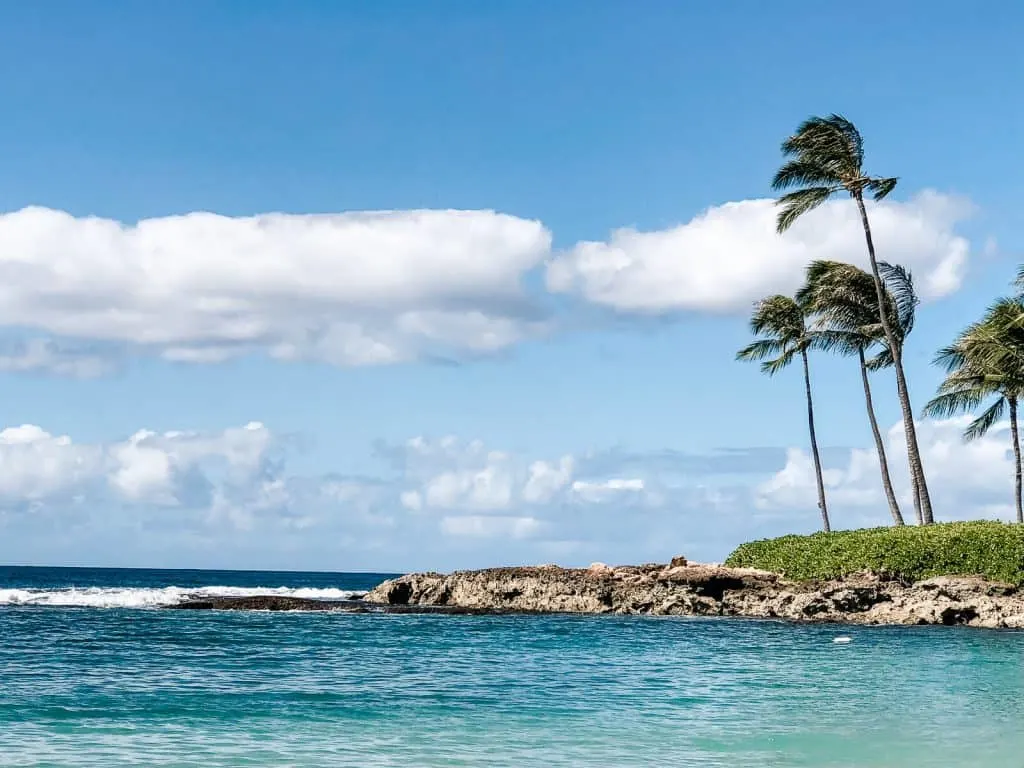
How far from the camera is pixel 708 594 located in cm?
3838

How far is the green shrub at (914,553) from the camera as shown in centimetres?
3528

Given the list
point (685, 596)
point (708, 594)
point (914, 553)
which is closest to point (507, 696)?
point (685, 596)

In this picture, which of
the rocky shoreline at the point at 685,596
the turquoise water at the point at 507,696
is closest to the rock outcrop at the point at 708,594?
the rocky shoreline at the point at 685,596

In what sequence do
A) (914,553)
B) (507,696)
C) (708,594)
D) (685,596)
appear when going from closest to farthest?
(507,696) < (914,553) < (685,596) < (708,594)

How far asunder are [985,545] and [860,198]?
571 inches

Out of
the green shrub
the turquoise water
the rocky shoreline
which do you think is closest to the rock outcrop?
the rocky shoreline

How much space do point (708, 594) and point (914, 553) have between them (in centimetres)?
698

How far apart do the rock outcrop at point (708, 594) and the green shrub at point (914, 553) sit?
758 mm

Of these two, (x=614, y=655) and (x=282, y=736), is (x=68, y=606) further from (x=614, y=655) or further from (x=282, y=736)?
(x=282, y=736)

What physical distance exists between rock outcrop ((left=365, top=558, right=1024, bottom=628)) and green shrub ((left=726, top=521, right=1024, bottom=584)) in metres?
0.76

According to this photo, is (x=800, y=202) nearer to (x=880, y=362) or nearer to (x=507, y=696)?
(x=880, y=362)

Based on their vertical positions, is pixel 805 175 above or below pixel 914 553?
above

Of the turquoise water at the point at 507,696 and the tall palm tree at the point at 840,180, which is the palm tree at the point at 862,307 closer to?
the tall palm tree at the point at 840,180

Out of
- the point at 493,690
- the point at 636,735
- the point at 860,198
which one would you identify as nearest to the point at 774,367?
the point at 860,198
